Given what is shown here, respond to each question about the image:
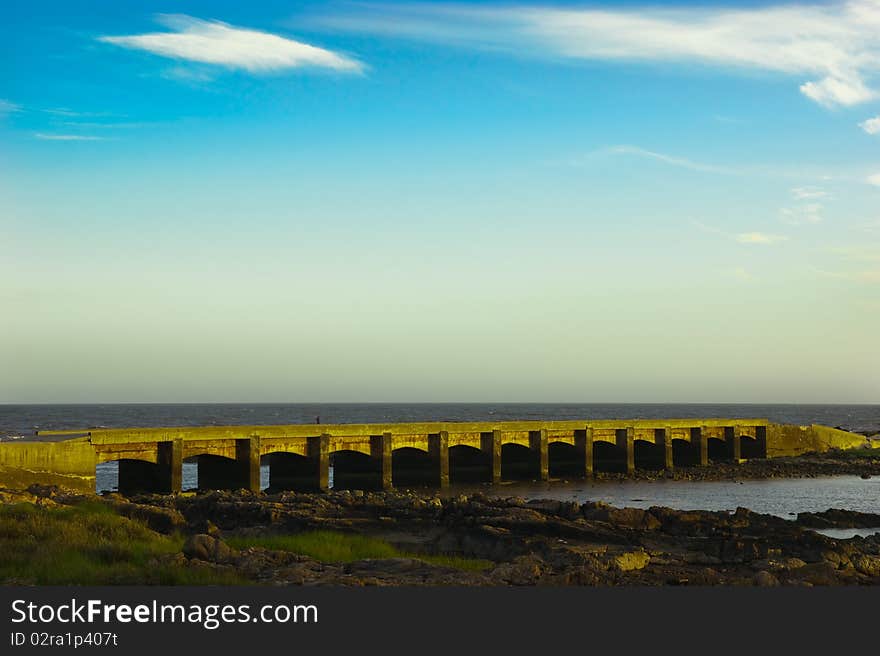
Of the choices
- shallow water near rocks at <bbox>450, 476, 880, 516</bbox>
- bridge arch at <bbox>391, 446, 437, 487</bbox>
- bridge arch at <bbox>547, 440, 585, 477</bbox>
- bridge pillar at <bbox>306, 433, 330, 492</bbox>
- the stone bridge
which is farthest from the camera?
bridge arch at <bbox>547, 440, 585, 477</bbox>

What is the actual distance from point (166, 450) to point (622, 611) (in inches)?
1303

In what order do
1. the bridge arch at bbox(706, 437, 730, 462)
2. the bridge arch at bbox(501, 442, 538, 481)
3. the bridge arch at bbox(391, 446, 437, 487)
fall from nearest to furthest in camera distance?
the bridge arch at bbox(391, 446, 437, 487) < the bridge arch at bbox(501, 442, 538, 481) < the bridge arch at bbox(706, 437, 730, 462)

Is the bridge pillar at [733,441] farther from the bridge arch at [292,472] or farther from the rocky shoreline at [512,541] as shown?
the bridge arch at [292,472]

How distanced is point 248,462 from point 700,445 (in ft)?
122

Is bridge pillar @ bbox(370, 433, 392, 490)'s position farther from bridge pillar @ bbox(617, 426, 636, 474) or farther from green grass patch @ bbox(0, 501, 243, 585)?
green grass patch @ bbox(0, 501, 243, 585)

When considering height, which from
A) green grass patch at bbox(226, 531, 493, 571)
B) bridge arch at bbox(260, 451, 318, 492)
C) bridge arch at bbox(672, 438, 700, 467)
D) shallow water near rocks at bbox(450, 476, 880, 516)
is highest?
green grass patch at bbox(226, 531, 493, 571)

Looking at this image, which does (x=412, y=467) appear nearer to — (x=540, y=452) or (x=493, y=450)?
(x=493, y=450)

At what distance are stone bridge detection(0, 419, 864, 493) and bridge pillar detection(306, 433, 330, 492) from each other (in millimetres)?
51

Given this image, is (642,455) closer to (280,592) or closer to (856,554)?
(856,554)

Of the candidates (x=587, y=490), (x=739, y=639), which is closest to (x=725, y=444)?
(x=587, y=490)

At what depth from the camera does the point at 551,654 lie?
1034 cm

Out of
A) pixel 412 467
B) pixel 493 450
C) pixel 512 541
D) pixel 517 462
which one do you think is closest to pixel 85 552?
pixel 512 541

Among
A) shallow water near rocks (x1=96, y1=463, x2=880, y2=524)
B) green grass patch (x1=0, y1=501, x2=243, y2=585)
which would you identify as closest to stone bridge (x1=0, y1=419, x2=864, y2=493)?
shallow water near rocks (x1=96, y1=463, x2=880, y2=524)

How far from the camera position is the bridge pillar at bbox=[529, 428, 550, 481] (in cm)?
5588
